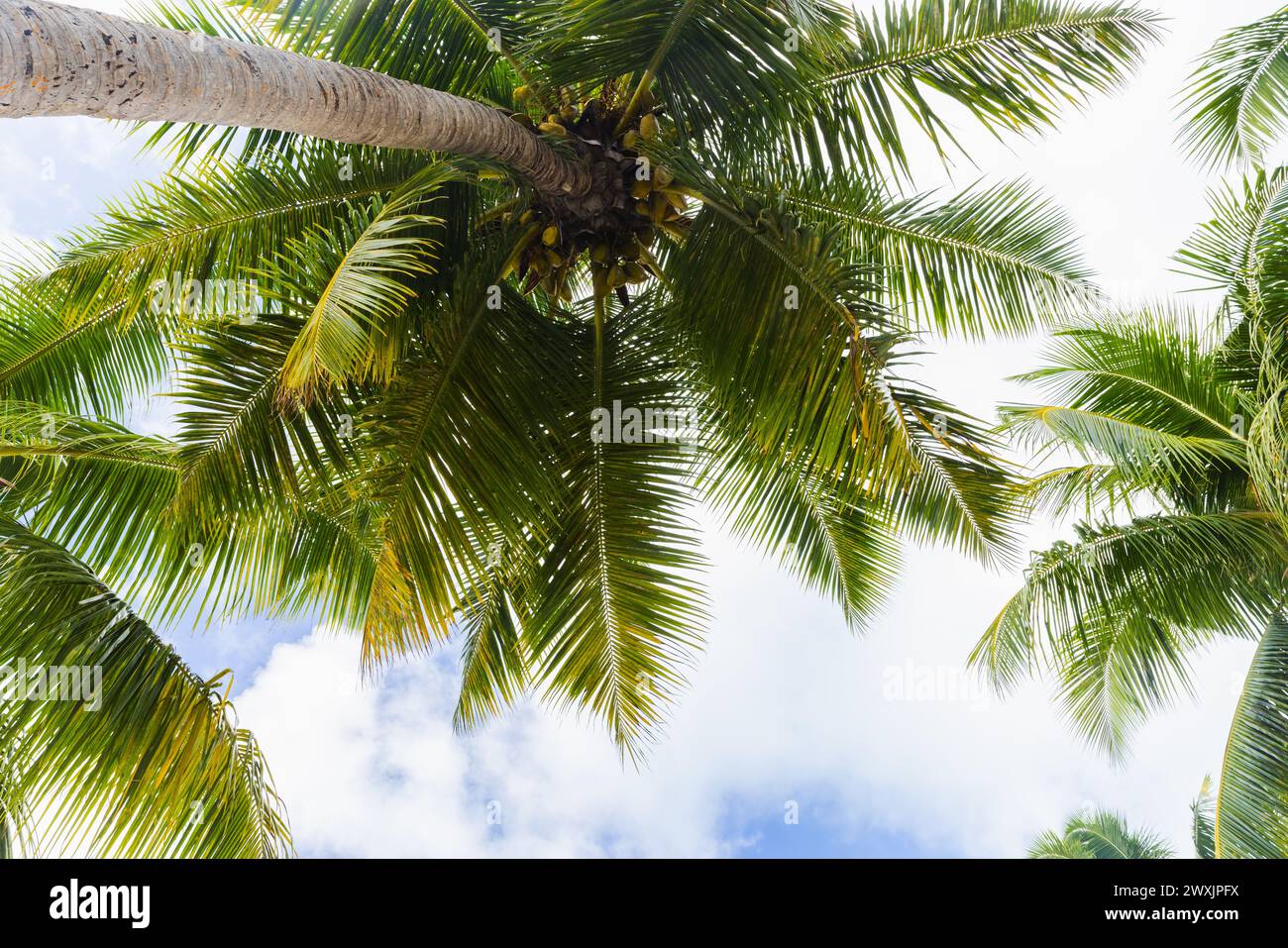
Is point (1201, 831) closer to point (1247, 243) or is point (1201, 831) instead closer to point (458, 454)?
point (1247, 243)

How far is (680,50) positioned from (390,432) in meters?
2.88

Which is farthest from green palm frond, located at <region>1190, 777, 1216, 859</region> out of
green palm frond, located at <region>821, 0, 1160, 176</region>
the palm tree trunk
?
the palm tree trunk

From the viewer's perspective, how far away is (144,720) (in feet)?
13.9

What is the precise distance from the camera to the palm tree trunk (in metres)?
2.96

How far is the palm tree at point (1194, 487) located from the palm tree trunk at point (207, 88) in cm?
447

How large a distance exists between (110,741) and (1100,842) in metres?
15.3

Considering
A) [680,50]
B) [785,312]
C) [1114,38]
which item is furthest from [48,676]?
[1114,38]

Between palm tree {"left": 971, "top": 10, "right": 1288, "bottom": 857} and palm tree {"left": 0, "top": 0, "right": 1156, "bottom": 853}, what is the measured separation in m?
1.52

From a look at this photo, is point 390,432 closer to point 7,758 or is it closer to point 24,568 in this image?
Result: point 24,568

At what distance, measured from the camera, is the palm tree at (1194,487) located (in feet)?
22.7

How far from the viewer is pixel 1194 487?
329 inches

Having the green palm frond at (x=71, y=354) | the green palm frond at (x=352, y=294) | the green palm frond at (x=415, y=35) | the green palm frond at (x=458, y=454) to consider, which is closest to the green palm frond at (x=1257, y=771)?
the green palm frond at (x=458, y=454)

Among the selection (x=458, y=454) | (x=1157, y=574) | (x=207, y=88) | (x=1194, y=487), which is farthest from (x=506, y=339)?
(x=1194, y=487)

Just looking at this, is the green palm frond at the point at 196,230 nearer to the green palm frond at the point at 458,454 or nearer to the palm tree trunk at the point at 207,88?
the green palm frond at the point at 458,454
